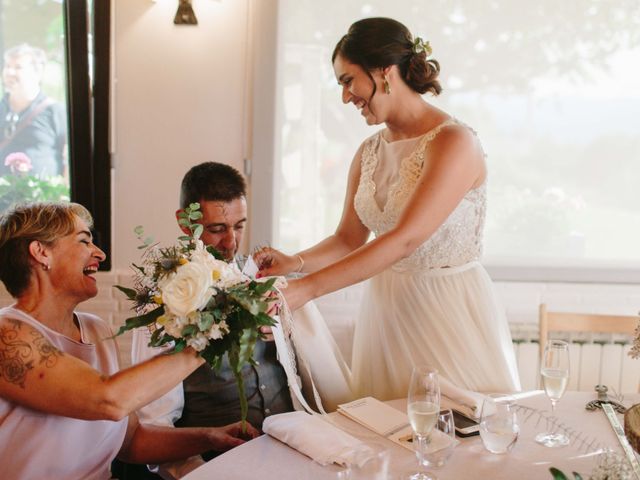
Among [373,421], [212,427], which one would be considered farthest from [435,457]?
[212,427]

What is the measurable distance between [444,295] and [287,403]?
0.63 metres

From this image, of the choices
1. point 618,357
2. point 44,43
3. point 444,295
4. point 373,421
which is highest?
point 44,43

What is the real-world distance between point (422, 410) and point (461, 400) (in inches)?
13.8

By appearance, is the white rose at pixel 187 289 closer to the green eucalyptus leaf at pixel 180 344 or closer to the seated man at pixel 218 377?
the green eucalyptus leaf at pixel 180 344

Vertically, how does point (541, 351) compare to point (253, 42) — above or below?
below

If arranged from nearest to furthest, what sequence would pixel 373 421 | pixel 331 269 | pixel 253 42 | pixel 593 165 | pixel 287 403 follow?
pixel 373 421 < pixel 331 269 < pixel 287 403 < pixel 253 42 < pixel 593 165

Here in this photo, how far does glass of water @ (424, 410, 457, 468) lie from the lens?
137 cm

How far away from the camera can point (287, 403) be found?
213cm

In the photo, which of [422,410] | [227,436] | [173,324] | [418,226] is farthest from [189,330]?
[418,226]

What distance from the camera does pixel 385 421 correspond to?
1.60 metres

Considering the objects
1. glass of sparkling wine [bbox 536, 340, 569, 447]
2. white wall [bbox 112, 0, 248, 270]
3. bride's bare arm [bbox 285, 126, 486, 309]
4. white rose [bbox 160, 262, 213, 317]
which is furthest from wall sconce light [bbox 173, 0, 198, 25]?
glass of sparkling wine [bbox 536, 340, 569, 447]

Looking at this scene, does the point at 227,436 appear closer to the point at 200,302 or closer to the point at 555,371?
the point at 200,302

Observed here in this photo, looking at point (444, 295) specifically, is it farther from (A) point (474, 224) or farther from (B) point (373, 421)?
(B) point (373, 421)

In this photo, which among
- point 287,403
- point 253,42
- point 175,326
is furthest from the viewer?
point 253,42
